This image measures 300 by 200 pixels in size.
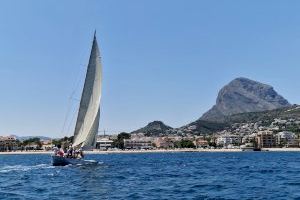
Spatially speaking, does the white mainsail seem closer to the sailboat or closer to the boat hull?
the sailboat

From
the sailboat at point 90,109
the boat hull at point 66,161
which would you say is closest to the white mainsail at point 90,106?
the sailboat at point 90,109

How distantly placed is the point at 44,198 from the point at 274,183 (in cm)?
1940

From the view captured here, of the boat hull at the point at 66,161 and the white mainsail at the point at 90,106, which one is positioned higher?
the white mainsail at the point at 90,106

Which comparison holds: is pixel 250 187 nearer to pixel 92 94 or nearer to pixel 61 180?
pixel 61 180

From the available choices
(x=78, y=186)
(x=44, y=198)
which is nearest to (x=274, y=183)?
(x=78, y=186)

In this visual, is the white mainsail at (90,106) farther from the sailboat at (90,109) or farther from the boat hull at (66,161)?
the boat hull at (66,161)

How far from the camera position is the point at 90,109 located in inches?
2928

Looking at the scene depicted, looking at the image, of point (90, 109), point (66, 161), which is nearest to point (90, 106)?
point (90, 109)

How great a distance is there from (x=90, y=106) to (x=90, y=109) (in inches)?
16.5

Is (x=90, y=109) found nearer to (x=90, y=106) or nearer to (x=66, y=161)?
(x=90, y=106)

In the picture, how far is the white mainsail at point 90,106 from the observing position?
74312 millimetres

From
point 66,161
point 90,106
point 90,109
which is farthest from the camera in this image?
point 90,106

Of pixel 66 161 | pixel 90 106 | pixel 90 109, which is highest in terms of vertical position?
pixel 90 106

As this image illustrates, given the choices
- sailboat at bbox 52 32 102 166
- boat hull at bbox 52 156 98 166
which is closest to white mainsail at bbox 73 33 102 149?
sailboat at bbox 52 32 102 166
